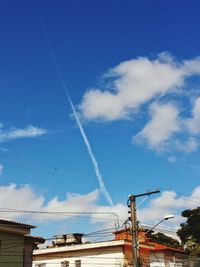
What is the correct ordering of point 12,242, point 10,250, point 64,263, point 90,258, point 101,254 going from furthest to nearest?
point 64,263, point 90,258, point 101,254, point 12,242, point 10,250

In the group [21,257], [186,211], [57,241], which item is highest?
[186,211]

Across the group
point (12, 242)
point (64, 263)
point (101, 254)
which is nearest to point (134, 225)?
point (12, 242)

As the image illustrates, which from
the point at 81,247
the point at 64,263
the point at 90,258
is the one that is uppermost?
the point at 81,247

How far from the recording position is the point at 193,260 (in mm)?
51406

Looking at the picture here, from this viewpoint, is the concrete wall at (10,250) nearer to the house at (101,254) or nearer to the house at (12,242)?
the house at (12,242)

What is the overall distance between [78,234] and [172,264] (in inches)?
456

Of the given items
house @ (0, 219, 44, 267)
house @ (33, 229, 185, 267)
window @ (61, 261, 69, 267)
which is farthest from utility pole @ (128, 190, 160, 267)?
window @ (61, 261, 69, 267)

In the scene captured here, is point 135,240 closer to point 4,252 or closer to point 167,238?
point 4,252

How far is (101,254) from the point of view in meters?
45.5

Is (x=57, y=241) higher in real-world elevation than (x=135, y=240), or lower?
higher

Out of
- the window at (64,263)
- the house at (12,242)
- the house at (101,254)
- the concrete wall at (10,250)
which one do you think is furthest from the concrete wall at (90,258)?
the concrete wall at (10,250)

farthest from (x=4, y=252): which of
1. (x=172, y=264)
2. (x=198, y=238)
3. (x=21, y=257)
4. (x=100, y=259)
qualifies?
(x=198, y=238)

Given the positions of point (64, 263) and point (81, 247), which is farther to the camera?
point (64, 263)

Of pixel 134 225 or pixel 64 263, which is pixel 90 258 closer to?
pixel 64 263
